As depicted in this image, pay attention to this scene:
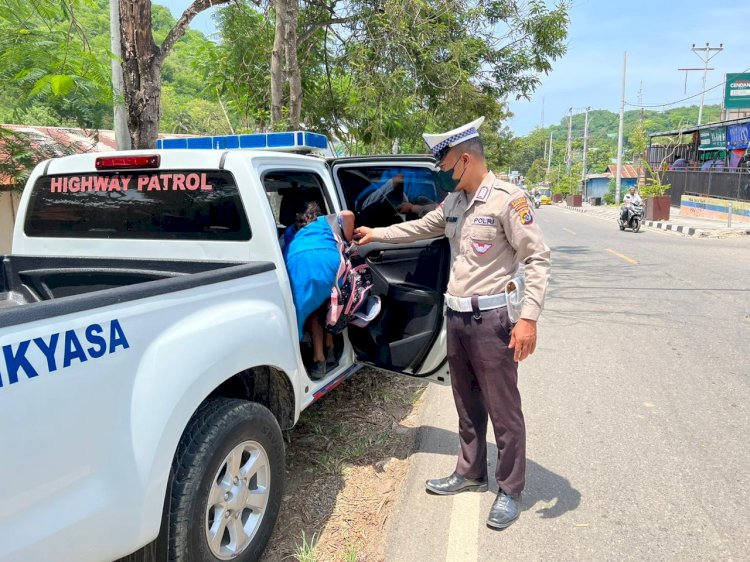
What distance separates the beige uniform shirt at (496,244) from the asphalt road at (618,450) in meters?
1.16

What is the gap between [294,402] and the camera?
10.0 ft

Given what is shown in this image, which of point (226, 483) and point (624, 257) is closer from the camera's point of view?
point (226, 483)

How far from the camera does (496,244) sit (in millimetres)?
2938

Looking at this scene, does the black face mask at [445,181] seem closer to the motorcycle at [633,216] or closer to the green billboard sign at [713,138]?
the motorcycle at [633,216]

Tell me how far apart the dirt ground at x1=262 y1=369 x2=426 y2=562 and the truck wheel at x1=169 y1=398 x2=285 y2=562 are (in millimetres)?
320

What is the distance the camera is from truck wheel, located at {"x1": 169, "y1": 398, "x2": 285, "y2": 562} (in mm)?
2193

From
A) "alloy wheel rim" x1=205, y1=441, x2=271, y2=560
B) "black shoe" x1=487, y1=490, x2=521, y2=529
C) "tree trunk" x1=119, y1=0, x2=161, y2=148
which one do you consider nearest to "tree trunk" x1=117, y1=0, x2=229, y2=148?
"tree trunk" x1=119, y1=0, x2=161, y2=148

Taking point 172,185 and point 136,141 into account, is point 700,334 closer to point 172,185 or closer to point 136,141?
point 172,185

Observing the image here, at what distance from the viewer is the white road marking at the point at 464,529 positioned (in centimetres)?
279

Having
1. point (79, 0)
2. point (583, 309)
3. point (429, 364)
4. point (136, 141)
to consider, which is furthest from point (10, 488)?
point (583, 309)

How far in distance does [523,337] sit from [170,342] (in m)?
1.56

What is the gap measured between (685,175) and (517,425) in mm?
34630

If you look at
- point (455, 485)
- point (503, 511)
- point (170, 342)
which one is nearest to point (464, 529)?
point (503, 511)

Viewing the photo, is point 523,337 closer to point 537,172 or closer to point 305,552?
point 305,552
